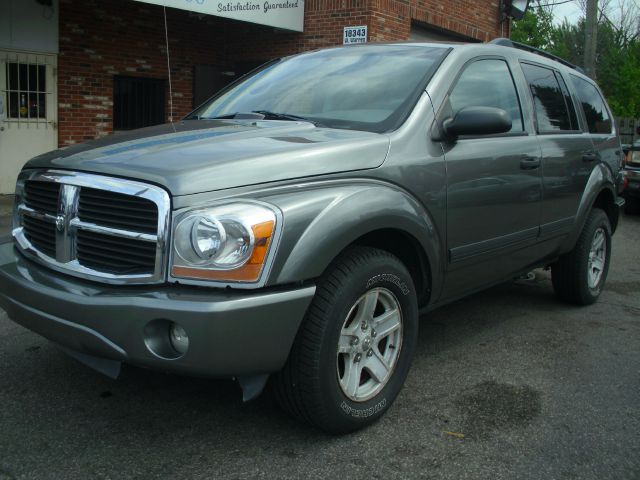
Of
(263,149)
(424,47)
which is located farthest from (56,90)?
(263,149)

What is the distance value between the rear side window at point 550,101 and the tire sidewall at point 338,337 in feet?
6.18

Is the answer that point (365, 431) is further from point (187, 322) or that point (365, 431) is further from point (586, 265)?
point (586, 265)

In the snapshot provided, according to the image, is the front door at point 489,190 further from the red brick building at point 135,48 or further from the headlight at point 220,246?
the red brick building at point 135,48

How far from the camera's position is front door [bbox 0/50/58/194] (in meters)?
10.3

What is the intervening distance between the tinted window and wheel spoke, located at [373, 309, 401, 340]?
1.21m

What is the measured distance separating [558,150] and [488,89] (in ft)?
2.72

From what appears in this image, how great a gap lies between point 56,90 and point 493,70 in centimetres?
842

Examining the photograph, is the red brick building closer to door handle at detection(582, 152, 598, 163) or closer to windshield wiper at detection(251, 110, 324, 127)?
door handle at detection(582, 152, 598, 163)

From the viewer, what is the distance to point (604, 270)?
19.2 feet

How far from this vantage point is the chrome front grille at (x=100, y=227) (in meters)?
2.66

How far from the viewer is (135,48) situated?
11773 millimetres

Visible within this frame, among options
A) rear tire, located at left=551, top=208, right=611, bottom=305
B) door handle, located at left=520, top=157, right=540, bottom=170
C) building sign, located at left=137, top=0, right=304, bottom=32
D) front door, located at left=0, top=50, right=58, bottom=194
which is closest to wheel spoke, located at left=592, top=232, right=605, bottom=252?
rear tire, located at left=551, top=208, right=611, bottom=305

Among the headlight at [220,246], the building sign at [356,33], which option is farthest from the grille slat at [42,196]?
the building sign at [356,33]

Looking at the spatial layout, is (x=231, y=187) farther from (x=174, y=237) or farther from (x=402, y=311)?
(x=402, y=311)
